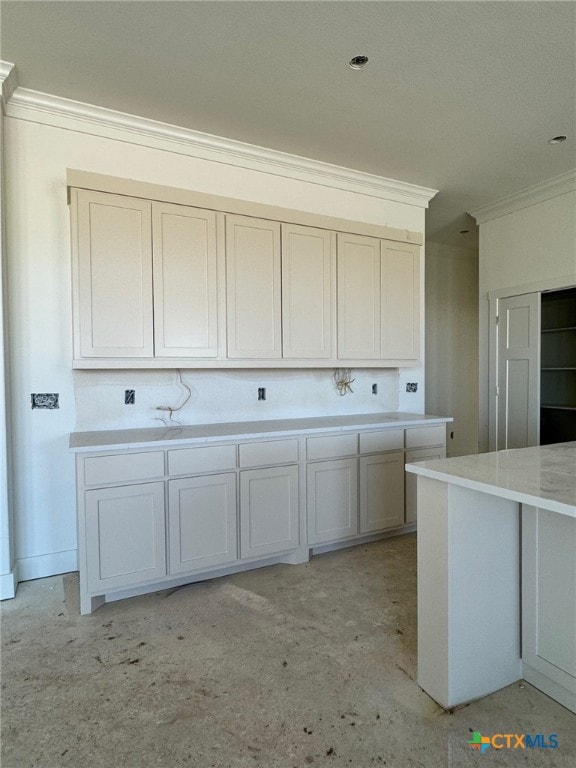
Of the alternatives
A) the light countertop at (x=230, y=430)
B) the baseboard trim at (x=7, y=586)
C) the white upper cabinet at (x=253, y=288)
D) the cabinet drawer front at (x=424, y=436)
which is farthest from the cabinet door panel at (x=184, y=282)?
the cabinet drawer front at (x=424, y=436)

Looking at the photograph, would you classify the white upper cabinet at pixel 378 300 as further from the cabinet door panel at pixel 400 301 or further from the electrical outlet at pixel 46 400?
the electrical outlet at pixel 46 400

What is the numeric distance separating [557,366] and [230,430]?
3243 mm

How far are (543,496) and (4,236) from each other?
2.99m

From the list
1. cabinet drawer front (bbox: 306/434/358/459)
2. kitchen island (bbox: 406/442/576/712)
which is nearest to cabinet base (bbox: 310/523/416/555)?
cabinet drawer front (bbox: 306/434/358/459)

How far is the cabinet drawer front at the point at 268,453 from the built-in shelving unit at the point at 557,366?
2.65 m

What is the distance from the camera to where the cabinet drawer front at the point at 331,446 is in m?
2.84

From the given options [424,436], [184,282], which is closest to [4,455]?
[184,282]

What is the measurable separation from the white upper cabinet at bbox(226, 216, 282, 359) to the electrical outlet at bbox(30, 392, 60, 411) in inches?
44.7

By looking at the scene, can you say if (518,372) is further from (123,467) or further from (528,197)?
(123,467)

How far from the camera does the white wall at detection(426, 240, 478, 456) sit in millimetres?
5520

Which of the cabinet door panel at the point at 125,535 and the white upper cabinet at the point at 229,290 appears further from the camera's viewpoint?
the white upper cabinet at the point at 229,290

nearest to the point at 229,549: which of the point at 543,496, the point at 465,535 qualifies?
the point at 465,535

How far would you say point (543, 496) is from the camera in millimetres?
1214

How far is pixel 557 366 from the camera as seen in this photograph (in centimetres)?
399
